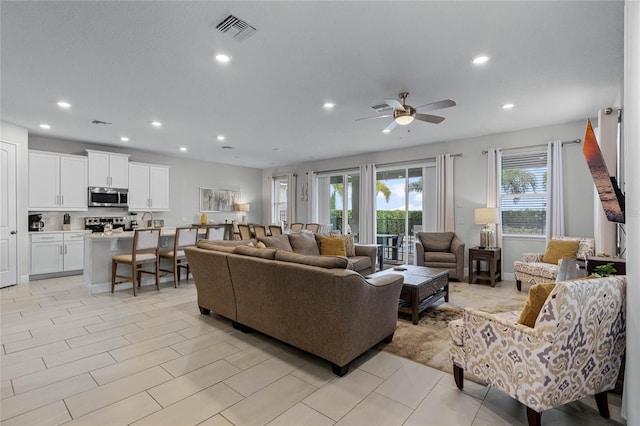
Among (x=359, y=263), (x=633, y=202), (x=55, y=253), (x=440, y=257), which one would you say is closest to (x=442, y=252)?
(x=440, y=257)

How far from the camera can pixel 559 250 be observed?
4785 mm

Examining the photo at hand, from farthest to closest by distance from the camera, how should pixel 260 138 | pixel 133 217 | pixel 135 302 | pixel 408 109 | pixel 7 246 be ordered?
pixel 133 217 → pixel 260 138 → pixel 7 246 → pixel 135 302 → pixel 408 109

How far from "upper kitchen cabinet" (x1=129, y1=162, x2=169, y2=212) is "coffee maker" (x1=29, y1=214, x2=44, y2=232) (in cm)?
158

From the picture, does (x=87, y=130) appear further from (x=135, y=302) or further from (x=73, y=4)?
(x=73, y=4)

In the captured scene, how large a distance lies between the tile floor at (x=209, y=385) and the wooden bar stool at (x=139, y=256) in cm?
131

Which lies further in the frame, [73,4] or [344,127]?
[344,127]

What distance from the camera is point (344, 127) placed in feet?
17.8

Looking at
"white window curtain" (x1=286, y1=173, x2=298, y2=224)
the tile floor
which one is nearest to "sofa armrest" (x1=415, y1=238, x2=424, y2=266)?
the tile floor

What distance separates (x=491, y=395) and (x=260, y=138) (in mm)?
5536

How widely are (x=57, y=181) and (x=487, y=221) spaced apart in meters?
8.23

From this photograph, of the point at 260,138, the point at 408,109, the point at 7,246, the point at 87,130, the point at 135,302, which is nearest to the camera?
the point at 408,109

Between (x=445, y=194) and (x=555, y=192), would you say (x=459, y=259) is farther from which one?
(x=555, y=192)

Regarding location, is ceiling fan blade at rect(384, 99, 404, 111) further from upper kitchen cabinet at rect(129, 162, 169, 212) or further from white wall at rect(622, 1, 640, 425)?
upper kitchen cabinet at rect(129, 162, 169, 212)

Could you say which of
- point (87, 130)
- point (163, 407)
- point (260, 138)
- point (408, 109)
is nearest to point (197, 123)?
point (260, 138)
